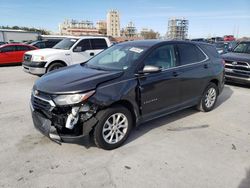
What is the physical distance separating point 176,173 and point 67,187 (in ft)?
4.67

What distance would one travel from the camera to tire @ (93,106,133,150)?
3279 millimetres

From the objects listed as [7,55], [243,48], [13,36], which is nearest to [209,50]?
[243,48]

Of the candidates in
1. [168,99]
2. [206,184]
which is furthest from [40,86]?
[206,184]

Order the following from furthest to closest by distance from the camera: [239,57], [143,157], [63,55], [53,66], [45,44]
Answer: [45,44]
[63,55]
[53,66]
[239,57]
[143,157]

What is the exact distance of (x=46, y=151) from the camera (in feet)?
11.5

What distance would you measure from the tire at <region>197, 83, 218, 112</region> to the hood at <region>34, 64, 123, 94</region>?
99.5 inches

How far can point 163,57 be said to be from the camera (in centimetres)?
423

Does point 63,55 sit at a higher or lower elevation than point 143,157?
higher

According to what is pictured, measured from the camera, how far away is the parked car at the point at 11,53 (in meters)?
13.7

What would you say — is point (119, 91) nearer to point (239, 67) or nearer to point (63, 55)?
point (63, 55)

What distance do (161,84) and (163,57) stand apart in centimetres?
57

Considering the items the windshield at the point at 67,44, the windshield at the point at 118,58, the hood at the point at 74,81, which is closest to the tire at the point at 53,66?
the windshield at the point at 67,44

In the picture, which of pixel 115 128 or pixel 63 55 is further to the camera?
pixel 63 55

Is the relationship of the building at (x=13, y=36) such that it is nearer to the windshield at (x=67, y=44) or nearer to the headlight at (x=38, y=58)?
the windshield at (x=67, y=44)
